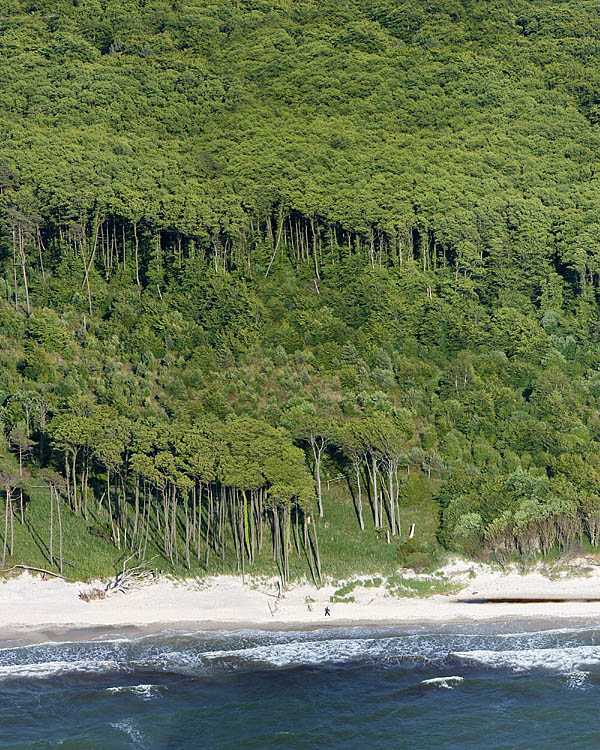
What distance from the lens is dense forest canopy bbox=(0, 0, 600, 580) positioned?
77.1 meters

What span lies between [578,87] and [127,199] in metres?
98.3

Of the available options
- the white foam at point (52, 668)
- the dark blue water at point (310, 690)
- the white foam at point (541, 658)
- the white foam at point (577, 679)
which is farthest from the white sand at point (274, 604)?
the white foam at point (577, 679)

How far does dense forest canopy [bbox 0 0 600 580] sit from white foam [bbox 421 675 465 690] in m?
18.1

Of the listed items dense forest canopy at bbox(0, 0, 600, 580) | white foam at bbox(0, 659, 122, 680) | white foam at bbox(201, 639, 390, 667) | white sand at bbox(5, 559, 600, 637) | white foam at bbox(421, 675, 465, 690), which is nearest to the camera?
white foam at bbox(421, 675, 465, 690)

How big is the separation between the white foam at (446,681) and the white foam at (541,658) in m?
2.81

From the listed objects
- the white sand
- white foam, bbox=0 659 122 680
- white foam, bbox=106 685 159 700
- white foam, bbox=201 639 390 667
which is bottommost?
white foam, bbox=106 685 159 700

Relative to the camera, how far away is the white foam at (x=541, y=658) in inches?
2283

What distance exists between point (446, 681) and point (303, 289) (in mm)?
71628

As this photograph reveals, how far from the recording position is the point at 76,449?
77000mm

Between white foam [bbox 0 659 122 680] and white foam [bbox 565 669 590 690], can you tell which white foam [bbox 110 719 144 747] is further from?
white foam [bbox 565 669 590 690]

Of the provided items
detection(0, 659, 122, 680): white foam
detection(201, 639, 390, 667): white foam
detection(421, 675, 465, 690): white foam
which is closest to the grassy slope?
detection(201, 639, 390, 667): white foam

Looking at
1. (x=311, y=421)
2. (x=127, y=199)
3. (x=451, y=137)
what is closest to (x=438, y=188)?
(x=451, y=137)

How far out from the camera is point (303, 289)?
394ft

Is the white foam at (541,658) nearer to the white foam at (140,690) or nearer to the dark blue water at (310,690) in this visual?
the dark blue water at (310,690)
